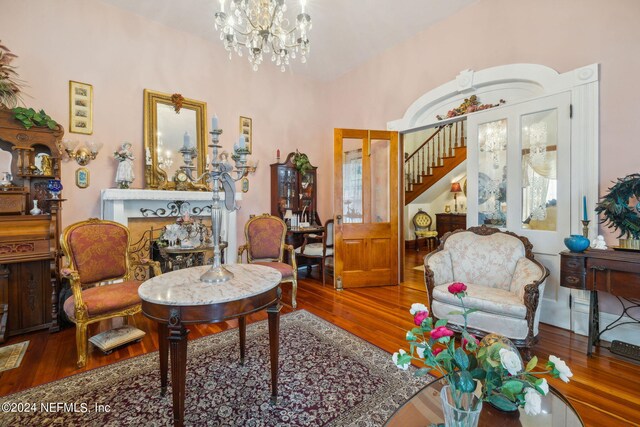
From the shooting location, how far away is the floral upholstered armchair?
2.36 meters

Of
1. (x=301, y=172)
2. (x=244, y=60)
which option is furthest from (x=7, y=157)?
(x=301, y=172)

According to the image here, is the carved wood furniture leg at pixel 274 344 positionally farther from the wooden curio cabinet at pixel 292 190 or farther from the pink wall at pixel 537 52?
the wooden curio cabinet at pixel 292 190

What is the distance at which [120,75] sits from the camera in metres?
3.77

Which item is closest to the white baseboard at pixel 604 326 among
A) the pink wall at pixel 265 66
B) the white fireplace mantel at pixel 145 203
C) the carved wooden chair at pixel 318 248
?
the pink wall at pixel 265 66

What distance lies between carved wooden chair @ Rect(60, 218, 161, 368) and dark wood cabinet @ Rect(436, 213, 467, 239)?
6485 millimetres

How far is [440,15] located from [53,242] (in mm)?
5252

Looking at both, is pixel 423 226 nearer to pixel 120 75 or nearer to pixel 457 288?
pixel 120 75

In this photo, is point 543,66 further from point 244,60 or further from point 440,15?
point 244,60

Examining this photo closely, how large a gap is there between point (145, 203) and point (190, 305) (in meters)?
2.99

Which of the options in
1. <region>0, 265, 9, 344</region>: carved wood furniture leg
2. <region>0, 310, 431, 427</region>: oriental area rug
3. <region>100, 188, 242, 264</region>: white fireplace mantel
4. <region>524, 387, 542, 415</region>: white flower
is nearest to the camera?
<region>524, 387, 542, 415</region>: white flower

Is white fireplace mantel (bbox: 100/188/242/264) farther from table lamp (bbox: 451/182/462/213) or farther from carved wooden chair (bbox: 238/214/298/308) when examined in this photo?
table lamp (bbox: 451/182/462/213)

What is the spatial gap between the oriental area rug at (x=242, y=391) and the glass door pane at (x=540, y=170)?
2220 mm

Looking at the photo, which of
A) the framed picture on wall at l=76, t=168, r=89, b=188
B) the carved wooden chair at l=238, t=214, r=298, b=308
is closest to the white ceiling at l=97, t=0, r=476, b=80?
the framed picture on wall at l=76, t=168, r=89, b=188

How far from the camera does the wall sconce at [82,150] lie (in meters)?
3.37
